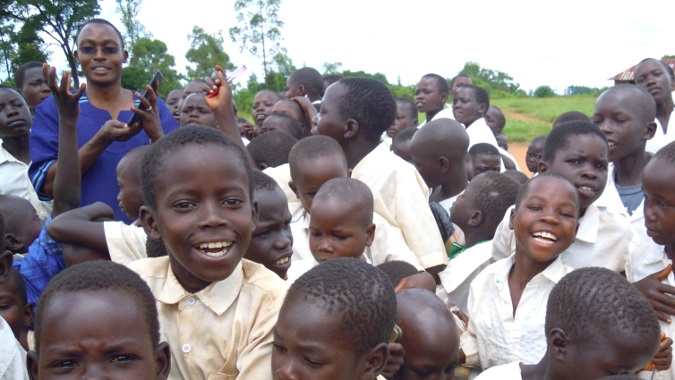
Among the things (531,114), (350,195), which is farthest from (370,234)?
(531,114)

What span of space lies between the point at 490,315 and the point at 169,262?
125 centimetres

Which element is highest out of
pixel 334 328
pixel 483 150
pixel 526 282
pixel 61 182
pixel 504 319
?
pixel 61 182

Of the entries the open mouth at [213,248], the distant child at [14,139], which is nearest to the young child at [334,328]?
the open mouth at [213,248]

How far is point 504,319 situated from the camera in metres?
2.48

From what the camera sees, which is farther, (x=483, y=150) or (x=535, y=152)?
(x=535, y=152)

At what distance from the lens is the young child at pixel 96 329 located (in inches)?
60.7

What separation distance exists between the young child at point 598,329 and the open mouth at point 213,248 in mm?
1014

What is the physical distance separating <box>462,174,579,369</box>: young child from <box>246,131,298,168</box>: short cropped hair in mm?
1715

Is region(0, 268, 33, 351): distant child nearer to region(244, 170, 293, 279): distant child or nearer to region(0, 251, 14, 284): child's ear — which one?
region(0, 251, 14, 284): child's ear

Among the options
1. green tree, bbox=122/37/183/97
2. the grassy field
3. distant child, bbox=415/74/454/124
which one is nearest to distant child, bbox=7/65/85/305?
distant child, bbox=415/74/454/124

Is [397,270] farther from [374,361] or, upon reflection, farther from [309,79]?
[309,79]

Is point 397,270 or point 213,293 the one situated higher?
point 213,293

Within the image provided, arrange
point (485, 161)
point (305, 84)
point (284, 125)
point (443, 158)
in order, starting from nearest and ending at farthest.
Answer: point (443, 158)
point (485, 161)
point (284, 125)
point (305, 84)

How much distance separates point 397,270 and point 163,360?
1.15m
